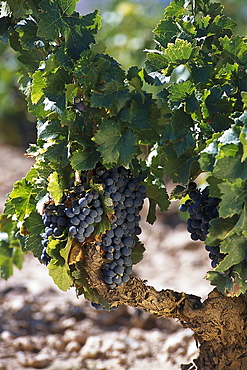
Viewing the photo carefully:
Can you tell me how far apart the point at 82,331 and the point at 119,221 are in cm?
167

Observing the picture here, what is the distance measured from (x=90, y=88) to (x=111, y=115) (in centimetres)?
10

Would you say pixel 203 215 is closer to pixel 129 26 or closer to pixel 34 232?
pixel 34 232

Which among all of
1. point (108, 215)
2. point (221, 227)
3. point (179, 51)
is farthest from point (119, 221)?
point (179, 51)

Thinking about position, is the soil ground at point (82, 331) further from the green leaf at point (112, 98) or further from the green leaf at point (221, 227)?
the green leaf at point (112, 98)

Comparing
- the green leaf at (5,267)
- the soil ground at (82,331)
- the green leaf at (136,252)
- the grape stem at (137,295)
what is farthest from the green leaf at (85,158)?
the soil ground at (82,331)

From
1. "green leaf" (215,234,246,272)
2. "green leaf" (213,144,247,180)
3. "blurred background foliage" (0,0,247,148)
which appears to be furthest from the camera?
"blurred background foliage" (0,0,247,148)

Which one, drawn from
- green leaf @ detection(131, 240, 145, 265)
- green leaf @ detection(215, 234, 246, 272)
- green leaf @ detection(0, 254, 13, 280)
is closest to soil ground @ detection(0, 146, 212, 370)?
green leaf @ detection(0, 254, 13, 280)

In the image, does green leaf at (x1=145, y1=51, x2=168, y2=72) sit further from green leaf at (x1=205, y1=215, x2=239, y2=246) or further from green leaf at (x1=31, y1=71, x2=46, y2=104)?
green leaf at (x1=205, y1=215, x2=239, y2=246)

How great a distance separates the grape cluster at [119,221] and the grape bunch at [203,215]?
6.4 inches

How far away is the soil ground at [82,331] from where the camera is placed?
8.59 ft

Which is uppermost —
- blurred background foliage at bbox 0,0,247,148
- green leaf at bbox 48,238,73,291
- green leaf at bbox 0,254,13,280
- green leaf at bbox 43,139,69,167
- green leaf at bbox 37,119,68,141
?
blurred background foliage at bbox 0,0,247,148

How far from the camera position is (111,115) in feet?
4.60

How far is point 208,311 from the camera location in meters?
1.64

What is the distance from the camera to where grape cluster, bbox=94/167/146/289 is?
4.85ft
